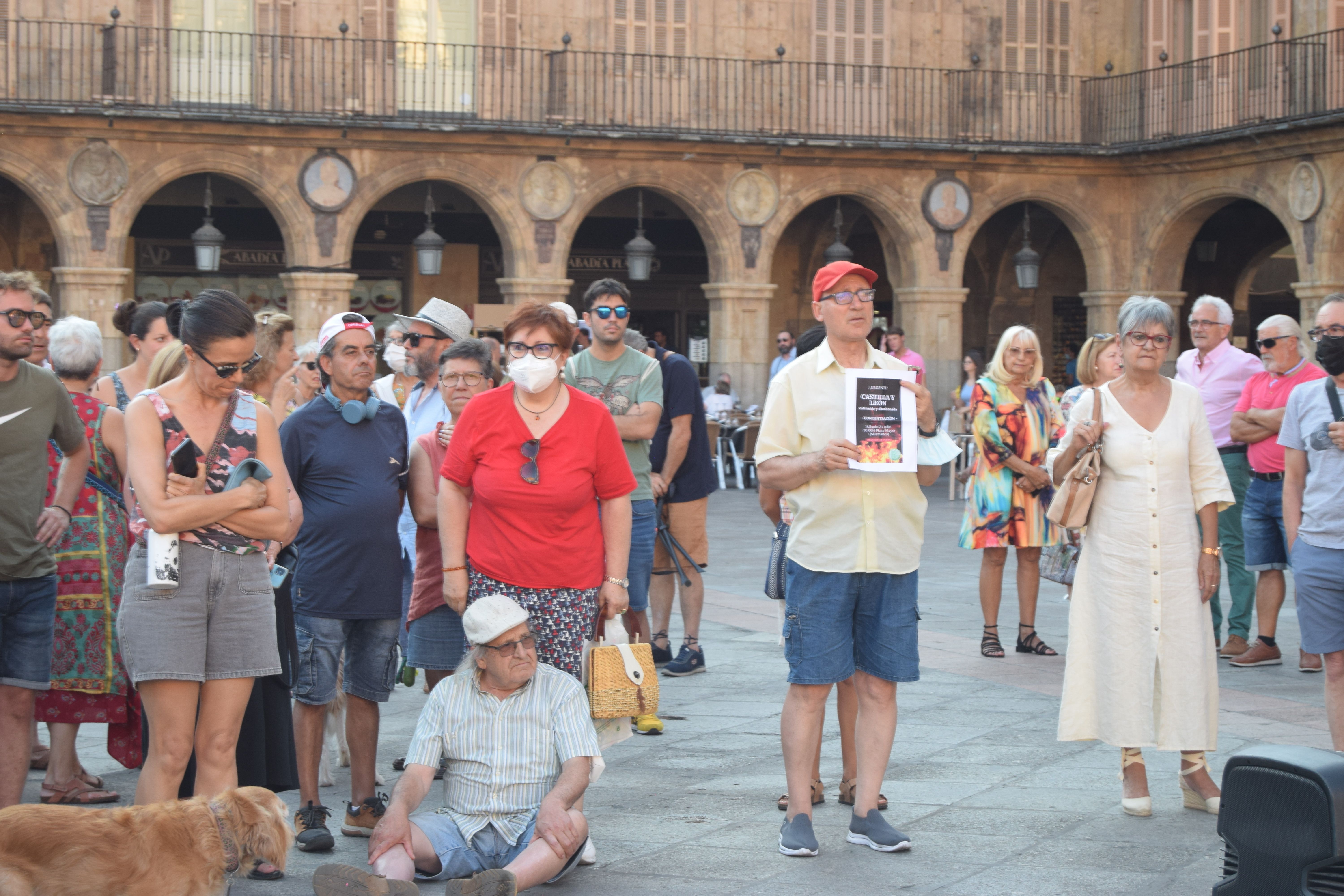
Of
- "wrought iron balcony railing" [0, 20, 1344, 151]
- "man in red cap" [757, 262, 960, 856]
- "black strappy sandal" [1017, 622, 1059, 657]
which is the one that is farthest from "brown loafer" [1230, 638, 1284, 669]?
"wrought iron balcony railing" [0, 20, 1344, 151]

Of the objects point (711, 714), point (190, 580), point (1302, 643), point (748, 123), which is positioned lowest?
point (711, 714)

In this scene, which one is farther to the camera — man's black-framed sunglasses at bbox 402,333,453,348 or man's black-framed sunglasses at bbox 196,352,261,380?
man's black-framed sunglasses at bbox 402,333,453,348

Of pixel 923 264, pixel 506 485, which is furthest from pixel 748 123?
pixel 506 485

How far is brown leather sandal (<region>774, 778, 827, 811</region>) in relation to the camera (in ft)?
17.4

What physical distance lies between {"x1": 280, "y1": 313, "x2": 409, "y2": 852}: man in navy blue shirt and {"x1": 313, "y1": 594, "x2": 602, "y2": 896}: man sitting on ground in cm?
51

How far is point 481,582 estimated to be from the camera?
490cm

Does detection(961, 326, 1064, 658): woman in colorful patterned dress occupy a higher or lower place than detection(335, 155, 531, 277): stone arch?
lower

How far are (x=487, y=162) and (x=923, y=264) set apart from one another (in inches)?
255

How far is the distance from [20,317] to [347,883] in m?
2.05

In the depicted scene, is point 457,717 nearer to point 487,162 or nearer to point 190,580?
point 190,580

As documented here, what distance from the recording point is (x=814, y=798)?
539 cm

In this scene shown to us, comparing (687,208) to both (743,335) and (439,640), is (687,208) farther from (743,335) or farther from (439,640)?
(439,640)

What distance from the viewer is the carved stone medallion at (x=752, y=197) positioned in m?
21.9

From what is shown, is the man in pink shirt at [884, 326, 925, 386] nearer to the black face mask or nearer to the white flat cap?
the black face mask
